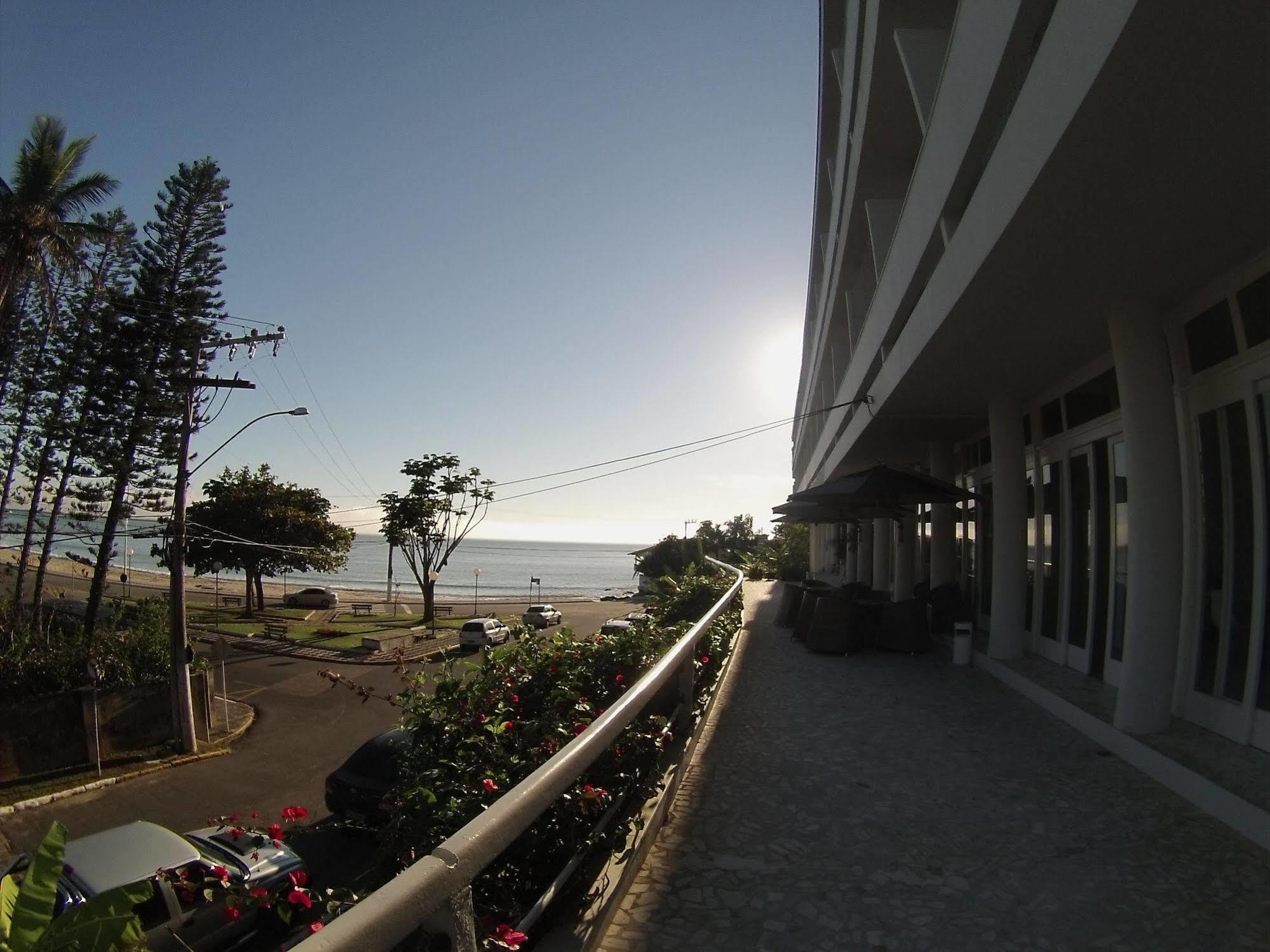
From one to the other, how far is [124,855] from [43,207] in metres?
21.2

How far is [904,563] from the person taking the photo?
12695 millimetres

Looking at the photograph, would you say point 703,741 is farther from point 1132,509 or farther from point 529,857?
point 1132,509

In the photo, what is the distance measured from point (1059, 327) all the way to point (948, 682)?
331 centimetres

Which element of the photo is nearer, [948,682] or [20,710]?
[948,682]

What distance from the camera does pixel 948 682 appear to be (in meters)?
6.75

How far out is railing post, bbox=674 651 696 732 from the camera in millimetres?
4219

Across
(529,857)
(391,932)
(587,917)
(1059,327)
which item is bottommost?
(587,917)

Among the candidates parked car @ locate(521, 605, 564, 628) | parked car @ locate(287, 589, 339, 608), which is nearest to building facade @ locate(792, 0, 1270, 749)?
parked car @ locate(521, 605, 564, 628)

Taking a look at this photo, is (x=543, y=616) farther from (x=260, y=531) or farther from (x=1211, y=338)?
(x=1211, y=338)

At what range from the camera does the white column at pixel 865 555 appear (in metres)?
18.0

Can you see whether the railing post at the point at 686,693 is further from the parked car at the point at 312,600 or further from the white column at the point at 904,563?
the parked car at the point at 312,600

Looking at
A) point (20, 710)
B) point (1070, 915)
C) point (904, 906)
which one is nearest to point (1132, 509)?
point (1070, 915)

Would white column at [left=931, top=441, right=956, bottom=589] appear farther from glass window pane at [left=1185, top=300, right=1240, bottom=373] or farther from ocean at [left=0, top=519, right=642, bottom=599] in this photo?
ocean at [left=0, top=519, right=642, bottom=599]

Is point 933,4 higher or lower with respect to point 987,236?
higher
